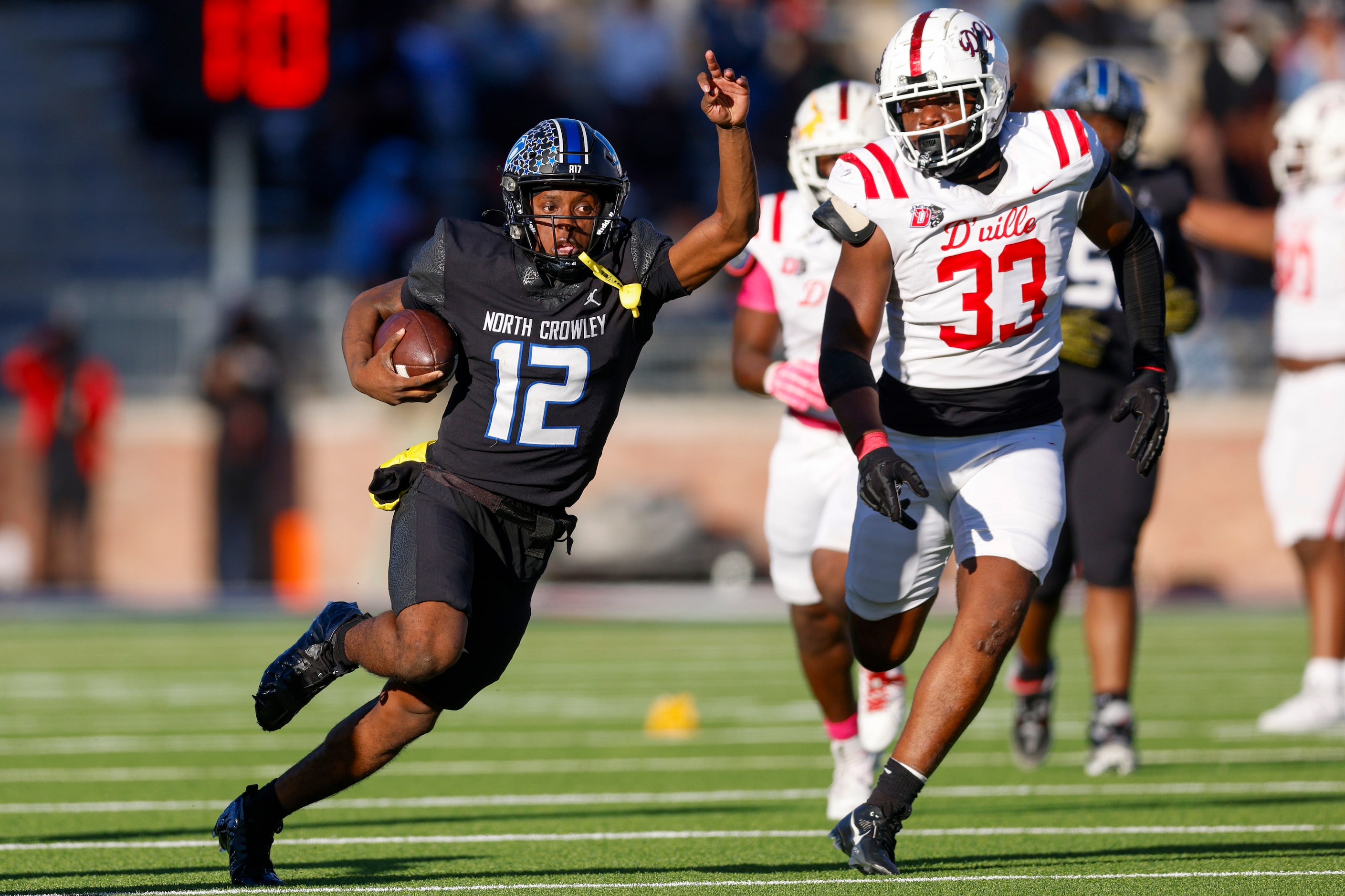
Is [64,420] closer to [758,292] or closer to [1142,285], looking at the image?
[758,292]

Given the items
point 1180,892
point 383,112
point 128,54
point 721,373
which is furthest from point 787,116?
point 1180,892

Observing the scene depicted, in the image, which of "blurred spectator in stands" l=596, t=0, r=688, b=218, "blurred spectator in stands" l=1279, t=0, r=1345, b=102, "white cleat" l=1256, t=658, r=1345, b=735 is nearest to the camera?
"white cleat" l=1256, t=658, r=1345, b=735

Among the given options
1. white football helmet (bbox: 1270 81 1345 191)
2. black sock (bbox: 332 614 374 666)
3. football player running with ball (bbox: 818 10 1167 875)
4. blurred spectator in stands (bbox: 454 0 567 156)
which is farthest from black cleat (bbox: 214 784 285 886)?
blurred spectator in stands (bbox: 454 0 567 156)

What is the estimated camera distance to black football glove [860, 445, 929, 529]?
4340 mm

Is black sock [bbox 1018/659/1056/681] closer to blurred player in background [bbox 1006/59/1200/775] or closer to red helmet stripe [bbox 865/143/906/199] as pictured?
blurred player in background [bbox 1006/59/1200/775]

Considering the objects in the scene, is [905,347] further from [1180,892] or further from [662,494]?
[662,494]

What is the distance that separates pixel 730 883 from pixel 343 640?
3.47 ft

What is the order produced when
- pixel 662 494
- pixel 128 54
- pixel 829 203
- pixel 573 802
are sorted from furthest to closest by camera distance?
pixel 128 54 < pixel 662 494 < pixel 573 802 < pixel 829 203

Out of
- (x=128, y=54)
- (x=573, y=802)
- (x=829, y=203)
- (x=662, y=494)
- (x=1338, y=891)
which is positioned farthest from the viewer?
(x=128, y=54)

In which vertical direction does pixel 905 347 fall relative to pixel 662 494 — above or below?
above

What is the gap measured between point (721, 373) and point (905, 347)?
1091 cm

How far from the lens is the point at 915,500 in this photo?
491 cm

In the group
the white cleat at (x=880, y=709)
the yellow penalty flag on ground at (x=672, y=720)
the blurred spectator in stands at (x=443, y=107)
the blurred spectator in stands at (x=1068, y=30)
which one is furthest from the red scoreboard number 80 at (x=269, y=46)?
the white cleat at (x=880, y=709)

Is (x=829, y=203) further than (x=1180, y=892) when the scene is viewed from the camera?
Yes
